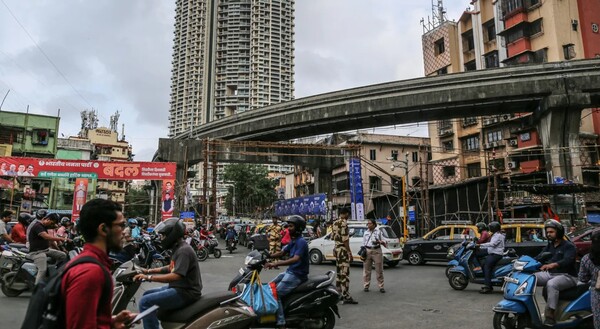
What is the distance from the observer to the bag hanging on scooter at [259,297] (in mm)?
4930

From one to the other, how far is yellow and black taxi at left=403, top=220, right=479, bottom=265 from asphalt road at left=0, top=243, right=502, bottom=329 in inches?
103

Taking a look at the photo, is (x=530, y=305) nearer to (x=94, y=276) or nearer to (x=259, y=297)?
(x=259, y=297)

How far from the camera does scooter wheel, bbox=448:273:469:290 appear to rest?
9.41 meters

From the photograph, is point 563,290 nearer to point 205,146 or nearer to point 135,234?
point 135,234

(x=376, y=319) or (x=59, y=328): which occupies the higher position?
(x=59, y=328)

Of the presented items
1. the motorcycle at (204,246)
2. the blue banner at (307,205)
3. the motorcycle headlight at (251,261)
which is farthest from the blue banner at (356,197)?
the motorcycle headlight at (251,261)

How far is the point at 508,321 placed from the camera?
5.48m

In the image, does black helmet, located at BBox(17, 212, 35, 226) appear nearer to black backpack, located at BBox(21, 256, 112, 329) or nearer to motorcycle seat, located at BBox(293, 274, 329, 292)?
motorcycle seat, located at BBox(293, 274, 329, 292)

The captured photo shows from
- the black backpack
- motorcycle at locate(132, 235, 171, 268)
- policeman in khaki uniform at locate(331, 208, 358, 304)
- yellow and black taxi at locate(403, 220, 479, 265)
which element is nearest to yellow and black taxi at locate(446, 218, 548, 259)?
yellow and black taxi at locate(403, 220, 479, 265)

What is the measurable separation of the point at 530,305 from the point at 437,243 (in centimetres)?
936

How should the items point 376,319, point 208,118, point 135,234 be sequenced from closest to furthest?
point 376,319
point 135,234
point 208,118

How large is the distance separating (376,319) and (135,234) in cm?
1074

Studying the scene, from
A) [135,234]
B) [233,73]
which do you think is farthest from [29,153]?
[233,73]

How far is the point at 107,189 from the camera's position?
66.5m
